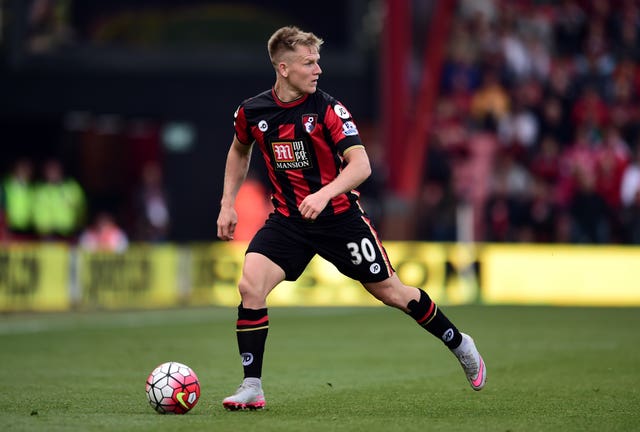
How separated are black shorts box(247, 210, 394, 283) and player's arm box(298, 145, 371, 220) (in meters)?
0.33

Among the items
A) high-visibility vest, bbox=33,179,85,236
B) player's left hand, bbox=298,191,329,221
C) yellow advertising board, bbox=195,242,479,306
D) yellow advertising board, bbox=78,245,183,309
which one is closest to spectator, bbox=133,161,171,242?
high-visibility vest, bbox=33,179,85,236

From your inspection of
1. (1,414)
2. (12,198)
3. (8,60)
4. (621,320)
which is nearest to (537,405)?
(1,414)

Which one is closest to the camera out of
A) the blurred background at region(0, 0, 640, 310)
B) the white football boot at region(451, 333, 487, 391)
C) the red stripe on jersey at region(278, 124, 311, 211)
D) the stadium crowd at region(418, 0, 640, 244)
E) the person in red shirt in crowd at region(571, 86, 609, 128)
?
the red stripe on jersey at region(278, 124, 311, 211)

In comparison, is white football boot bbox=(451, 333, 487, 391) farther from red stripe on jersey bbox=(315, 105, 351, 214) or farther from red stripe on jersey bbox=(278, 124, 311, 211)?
red stripe on jersey bbox=(278, 124, 311, 211)

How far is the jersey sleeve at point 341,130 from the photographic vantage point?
7348 mm

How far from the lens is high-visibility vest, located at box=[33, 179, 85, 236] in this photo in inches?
856

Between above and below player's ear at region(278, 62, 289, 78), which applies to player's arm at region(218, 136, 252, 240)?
below

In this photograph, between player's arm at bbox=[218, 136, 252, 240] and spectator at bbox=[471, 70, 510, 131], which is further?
spectator at bbox=[471, 70, 510, 131]

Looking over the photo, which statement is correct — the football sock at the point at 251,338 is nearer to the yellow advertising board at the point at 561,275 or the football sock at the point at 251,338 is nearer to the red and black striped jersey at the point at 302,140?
the red and black striped jersey at the point at 302,140

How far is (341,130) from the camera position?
7.37 meters

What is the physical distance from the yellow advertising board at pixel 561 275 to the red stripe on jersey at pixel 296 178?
1285 centimetres

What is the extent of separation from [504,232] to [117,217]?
33.9ft

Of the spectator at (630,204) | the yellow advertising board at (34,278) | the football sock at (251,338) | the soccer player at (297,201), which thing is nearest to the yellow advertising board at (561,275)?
the spectator at (630,204)

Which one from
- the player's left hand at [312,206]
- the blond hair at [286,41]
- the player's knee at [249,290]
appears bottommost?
the player's knee at [249,290]
